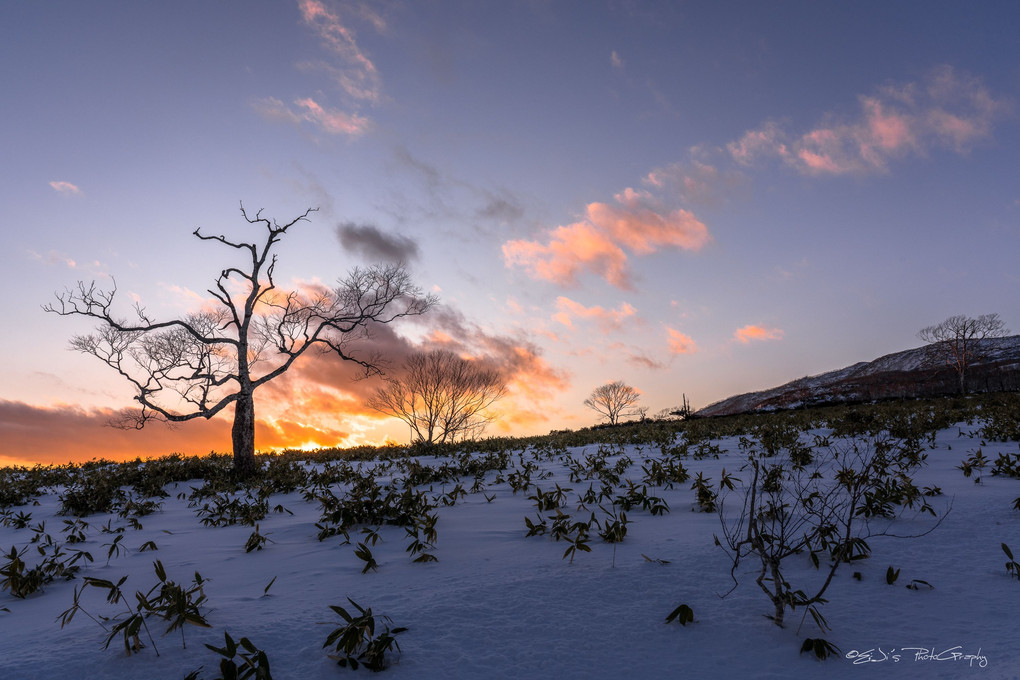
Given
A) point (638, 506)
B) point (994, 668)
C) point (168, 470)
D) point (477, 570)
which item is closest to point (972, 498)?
point (638, 506)

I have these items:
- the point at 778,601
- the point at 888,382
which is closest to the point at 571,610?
the point at 778,601

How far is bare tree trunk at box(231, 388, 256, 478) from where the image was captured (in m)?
13.2

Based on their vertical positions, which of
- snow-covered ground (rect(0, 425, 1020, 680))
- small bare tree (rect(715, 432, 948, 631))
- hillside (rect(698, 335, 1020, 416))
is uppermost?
hillside (rect(698, 335, 1020, 416))

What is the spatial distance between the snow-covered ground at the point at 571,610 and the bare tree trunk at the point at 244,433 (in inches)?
351

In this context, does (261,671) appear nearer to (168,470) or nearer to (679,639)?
(679,639)

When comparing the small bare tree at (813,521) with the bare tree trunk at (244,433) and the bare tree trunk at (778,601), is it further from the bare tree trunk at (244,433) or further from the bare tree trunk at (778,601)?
the bare tree trunk at (244,433)

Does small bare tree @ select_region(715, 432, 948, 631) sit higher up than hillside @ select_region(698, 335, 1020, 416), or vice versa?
hillside @ select_region(698, 335, 1020, 416)

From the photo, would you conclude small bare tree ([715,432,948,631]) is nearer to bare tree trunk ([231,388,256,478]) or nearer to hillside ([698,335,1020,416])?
bare tree trunk ([231,388,256,478])

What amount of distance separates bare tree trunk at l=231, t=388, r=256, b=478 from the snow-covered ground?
8.92 m

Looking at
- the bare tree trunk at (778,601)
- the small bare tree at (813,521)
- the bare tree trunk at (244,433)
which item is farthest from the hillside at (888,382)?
the bare tree trunk at (778,601)

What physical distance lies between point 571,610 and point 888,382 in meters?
56.3

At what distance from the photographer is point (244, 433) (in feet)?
44.2

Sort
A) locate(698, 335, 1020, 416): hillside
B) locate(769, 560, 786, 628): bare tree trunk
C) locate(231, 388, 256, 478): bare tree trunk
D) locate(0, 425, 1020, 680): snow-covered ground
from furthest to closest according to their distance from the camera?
locate(698, 335, 1020, 416): hillside
locate(231, 388, 256, 478): bare tree trunk
locate(769, 560, 786, 628): bare tree trunk
locate(0, 425, 1020, 680): snow-covered ground

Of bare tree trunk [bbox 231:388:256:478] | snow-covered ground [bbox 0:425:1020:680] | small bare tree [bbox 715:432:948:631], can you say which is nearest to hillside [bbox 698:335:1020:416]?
small bare tree [bbox 715:432:948:631]
